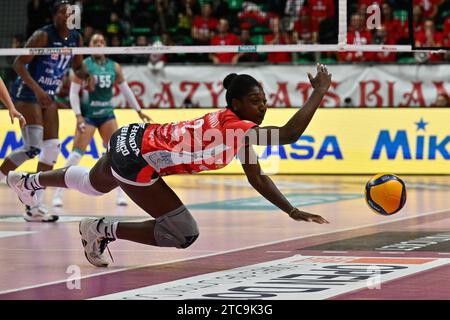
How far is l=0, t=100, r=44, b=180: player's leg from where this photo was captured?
1423 centimetres

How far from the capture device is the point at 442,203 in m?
16.4

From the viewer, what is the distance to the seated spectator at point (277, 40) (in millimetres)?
24250

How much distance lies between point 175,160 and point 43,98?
15.6 ft

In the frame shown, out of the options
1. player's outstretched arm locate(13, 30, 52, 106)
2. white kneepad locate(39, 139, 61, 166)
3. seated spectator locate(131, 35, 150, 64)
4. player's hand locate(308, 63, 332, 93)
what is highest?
seated spectator locate(131, 35, 150, 64)

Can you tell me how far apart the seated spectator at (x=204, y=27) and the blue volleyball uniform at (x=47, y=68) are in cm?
1060

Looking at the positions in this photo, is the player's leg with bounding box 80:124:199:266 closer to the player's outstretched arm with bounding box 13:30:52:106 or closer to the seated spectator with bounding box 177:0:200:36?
the player's outstretched arm with bounding box 13:30:52:106

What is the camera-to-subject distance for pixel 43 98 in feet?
45.1

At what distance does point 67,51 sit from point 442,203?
19.1ft

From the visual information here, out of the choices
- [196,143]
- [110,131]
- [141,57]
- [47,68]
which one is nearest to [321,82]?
[196,143]

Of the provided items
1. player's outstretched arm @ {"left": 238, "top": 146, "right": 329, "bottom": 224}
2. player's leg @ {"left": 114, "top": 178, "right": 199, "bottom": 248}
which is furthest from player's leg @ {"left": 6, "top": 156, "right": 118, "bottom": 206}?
player's outstretched arm @ {"left": 238, "top": 146, "right": 329, "bottom": 224}

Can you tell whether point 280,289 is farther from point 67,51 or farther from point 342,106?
point 342,106

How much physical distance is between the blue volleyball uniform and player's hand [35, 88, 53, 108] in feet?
1.51
